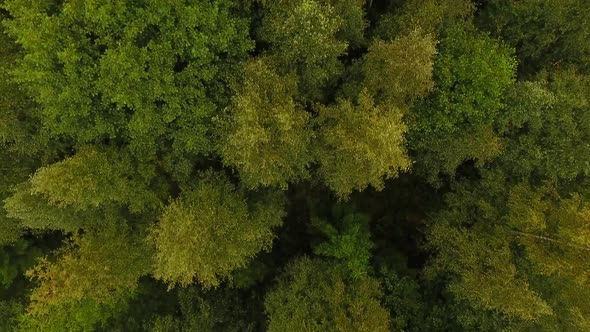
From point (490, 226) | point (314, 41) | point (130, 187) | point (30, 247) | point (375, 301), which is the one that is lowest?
point (30, 247)

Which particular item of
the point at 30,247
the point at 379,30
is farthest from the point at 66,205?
the point at 379,30

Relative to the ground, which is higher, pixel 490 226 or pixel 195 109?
pixel 195 109

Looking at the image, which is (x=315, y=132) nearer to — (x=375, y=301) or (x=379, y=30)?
(x=379, y=30)

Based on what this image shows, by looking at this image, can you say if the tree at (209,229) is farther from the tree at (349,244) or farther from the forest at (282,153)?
the tree at (349,244)

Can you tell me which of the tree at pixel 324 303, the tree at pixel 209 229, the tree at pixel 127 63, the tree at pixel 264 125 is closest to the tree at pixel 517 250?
the tree at pixel 324 303

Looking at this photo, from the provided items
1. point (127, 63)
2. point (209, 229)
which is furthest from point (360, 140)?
point (127, 63)

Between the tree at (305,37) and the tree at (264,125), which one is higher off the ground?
the tree at (305,37)

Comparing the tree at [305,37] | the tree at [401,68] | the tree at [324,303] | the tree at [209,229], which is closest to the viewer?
the tree at [305,37]
